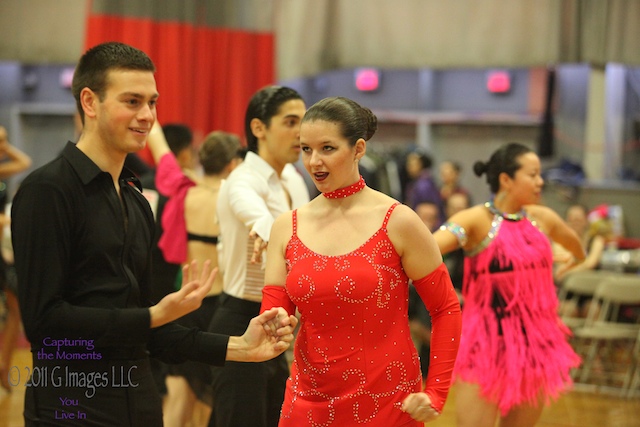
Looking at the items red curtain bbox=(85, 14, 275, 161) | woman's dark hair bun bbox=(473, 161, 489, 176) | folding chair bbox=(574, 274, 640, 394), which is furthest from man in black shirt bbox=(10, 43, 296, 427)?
red curtain bbox=(85, 14, 275, 161)

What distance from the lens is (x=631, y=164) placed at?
10289 mm

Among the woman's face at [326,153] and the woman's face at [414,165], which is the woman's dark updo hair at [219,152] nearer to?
the woman's face at [326,153]

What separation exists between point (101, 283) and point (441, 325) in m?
0.97

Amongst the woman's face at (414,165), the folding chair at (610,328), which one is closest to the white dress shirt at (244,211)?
the folding chair at (610,328)

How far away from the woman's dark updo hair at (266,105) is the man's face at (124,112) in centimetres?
116

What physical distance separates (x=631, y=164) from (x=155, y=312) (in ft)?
30.4

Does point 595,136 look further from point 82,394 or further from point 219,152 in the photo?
point 82,394

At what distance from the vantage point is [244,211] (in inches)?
122

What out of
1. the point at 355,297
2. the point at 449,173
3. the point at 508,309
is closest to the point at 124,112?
the point at 355,297

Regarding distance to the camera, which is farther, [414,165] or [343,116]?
[414,165]

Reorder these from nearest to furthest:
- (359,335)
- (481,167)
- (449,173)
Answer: (359,335) < (481,167) < (449,173)

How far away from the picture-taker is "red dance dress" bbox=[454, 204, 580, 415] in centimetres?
368

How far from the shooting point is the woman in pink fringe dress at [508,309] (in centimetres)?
367

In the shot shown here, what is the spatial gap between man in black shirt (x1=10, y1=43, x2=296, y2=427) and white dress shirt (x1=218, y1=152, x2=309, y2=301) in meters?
0.85
